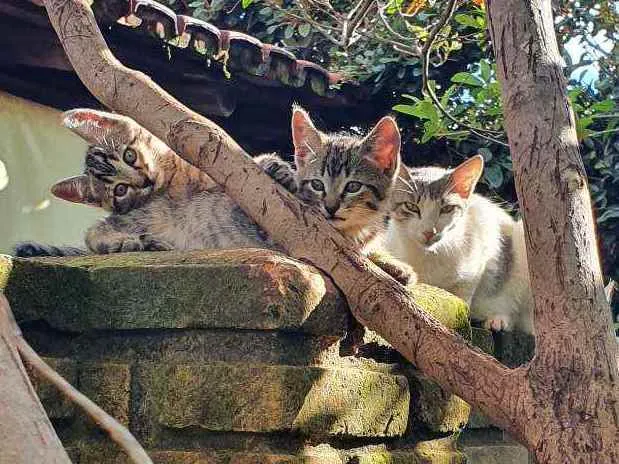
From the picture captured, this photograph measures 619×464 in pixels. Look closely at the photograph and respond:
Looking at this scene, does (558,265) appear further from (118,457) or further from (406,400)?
(118,457)

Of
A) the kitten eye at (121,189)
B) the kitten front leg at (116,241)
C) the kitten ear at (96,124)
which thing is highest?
the kitten ear at (96,124)

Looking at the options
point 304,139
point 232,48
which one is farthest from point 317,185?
point 232,48

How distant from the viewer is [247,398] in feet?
6.98

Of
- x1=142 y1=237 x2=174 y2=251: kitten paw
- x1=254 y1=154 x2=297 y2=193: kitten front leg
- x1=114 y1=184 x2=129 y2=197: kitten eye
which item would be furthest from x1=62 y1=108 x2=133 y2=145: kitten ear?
x1=254 y1=154 x2=297 y2=193: kitten front leg

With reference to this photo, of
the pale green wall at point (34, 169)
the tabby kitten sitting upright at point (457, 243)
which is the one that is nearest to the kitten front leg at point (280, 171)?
the tabby kitten sitting upright at point (457, 243)

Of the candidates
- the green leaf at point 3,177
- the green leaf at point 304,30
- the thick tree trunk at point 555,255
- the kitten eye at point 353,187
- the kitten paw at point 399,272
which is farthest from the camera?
the green leaf at point 304,30

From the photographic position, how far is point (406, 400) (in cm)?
250

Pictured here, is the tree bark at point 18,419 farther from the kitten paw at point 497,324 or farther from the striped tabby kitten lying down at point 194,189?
the kitten paw at point 497,324

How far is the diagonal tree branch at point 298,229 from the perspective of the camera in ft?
7.44

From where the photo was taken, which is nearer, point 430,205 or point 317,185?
point 317,185

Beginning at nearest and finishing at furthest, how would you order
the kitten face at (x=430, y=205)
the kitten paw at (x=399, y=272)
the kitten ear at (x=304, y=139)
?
1. the kitten paw at (x=399, y=272)
2. the kitten ear at (x=304, y=139)
3. the kitten face at (x=430, y=205)

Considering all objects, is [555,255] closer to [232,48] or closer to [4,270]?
[4,270]

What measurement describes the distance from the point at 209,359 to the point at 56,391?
0.36 metres

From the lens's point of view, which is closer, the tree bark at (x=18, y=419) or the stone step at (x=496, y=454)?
the tree bark at (x=18, y=419)
